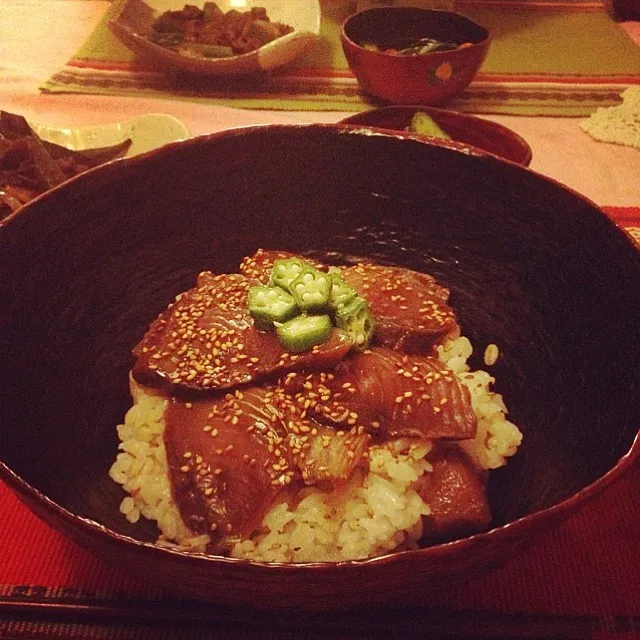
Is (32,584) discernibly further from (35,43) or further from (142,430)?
(35,43)

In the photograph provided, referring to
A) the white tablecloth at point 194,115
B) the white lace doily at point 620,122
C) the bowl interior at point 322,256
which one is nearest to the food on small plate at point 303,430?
the bowl interior at point 322,256

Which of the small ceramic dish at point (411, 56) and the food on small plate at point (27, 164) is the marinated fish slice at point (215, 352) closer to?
the food on small plate at point (27, 164)

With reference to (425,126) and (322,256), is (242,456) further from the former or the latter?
(425,126)

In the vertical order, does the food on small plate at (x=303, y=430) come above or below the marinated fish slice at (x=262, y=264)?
below

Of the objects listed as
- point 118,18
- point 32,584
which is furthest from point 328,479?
point 118,18

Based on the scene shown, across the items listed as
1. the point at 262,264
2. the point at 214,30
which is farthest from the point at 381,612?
the point at 214,30

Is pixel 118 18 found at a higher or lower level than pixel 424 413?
higher
